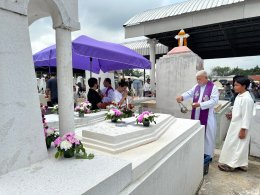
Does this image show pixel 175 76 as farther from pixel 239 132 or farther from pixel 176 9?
pixel 176 9

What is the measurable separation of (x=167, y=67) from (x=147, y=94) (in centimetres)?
748

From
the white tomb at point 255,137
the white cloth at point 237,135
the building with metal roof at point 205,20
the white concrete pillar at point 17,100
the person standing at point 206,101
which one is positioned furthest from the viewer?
the building with metal roof at point 205,20

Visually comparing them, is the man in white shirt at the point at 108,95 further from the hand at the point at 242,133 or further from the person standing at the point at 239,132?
the hand at the point at 242,133

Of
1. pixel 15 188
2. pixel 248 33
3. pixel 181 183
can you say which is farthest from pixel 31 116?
pixel 248 33

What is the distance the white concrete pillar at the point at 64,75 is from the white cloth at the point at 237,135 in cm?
303

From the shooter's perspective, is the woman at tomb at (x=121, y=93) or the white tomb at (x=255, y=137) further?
the woman at tomb at (x=121, y=93)

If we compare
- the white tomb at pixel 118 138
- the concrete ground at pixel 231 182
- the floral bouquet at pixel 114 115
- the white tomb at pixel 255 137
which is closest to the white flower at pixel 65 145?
the white tomb at pixel 118 138

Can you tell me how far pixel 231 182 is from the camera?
3656mm

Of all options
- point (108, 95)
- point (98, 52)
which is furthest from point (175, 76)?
point (98, 52)

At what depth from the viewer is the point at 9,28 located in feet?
4.80

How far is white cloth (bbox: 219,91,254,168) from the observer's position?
12.3ft

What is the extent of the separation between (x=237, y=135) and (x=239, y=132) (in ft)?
0.26

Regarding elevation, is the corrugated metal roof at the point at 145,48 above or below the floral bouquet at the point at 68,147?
above

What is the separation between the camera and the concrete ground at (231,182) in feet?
11.0
